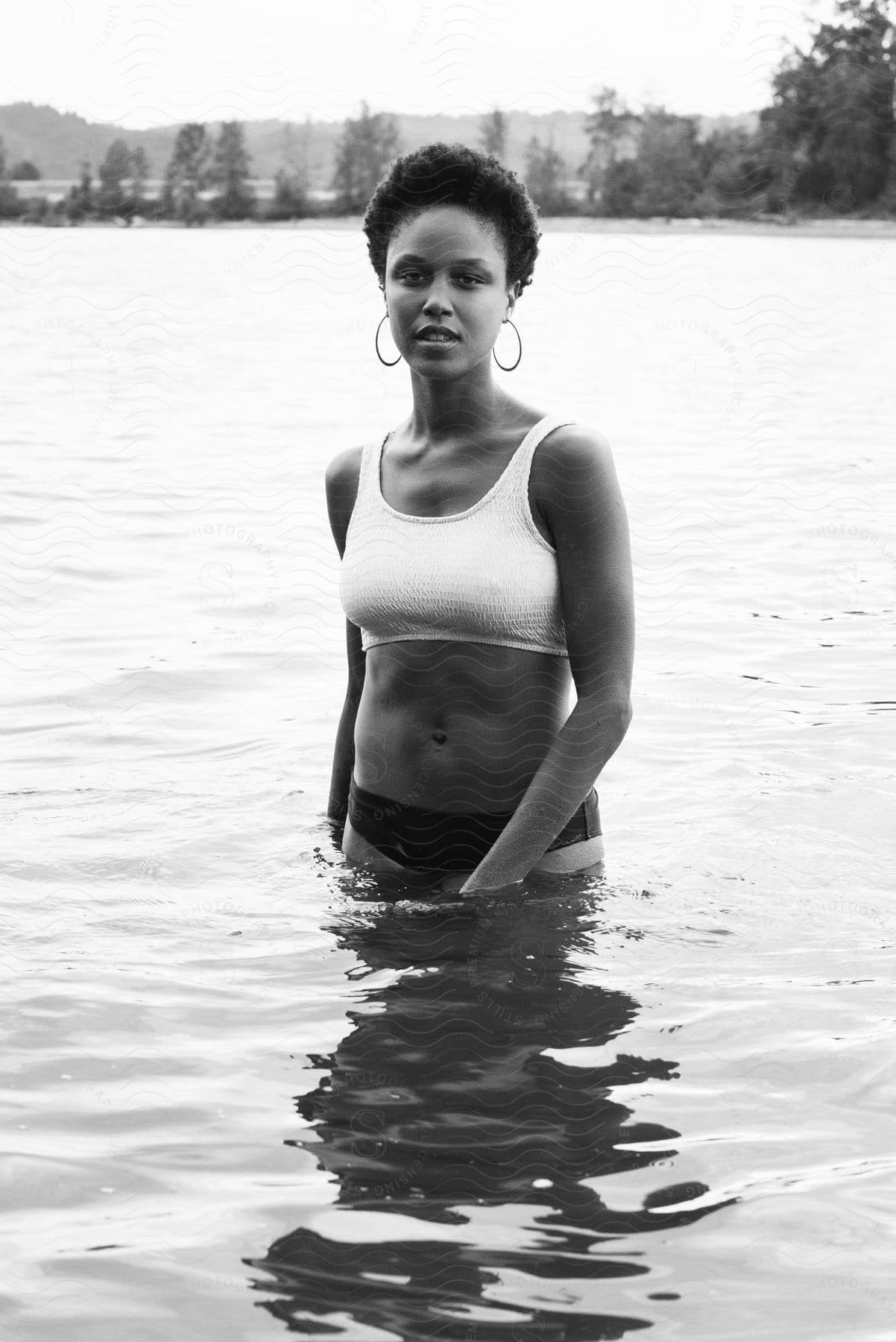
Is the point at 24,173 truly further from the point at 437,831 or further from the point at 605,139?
the point at 437,831

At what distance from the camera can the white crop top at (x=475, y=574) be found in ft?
11.3

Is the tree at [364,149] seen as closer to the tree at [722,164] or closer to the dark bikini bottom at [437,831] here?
the tree at [722,164]

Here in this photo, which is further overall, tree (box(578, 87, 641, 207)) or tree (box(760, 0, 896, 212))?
tree (box(760, 0, 896, 212))

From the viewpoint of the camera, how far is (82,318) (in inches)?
1111

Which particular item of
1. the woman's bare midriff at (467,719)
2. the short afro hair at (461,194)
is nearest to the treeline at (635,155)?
the short afro hair at (461,194)

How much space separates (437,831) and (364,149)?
21.0ft

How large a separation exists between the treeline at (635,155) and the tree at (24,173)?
0.07ft

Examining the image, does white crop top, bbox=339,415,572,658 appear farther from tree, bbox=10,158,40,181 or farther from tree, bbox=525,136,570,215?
tree, bbox=10,158,40,181

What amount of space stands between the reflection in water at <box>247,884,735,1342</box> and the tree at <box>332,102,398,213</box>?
3.16 meters

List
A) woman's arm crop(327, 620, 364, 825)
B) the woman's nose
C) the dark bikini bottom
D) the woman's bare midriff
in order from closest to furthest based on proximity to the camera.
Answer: the woman's nose
the woman's bare midriff
the dark bikini bottom
woman's arm crop(327, 620, 364, 825)

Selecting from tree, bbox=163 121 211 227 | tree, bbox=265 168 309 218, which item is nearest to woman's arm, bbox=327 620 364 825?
tree, bbox=163 121 211 227

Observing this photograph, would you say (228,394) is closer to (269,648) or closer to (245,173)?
(245,173)

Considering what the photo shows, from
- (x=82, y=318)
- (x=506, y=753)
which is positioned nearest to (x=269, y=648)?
(x=506, y=753)

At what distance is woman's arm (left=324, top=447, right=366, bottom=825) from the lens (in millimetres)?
3877
